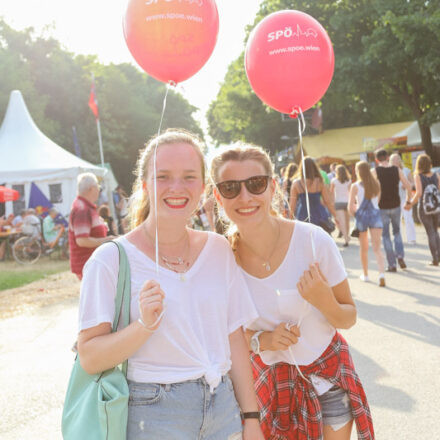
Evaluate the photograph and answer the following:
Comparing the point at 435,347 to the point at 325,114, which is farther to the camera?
the point at 325,114

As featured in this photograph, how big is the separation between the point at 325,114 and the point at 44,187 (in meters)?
21.3

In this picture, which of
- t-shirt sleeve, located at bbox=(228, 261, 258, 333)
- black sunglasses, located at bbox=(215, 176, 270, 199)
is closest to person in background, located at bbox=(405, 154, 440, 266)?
black sunglasses, located at bbox=(215, 176, 270, 199)

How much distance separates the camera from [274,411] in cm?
221

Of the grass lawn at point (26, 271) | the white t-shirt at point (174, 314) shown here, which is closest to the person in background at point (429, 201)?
the white t-shirt at point (174, 314)

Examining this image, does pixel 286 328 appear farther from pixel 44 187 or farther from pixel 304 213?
pixel 44 187

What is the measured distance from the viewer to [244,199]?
2.23 meters

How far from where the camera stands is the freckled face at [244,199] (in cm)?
224

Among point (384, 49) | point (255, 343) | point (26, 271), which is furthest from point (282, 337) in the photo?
point (384, 49)

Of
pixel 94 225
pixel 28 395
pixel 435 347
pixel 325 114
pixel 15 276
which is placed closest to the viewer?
pixel 28 395

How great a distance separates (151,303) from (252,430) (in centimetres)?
68

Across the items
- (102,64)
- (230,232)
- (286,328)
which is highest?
(102,64)

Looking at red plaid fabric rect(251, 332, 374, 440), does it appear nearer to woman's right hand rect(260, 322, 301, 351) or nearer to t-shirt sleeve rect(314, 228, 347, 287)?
woman's right hand rect(260, 322, 301, 351)

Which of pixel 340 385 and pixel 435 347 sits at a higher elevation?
pixel 340 385

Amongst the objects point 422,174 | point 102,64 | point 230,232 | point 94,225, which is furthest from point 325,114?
point 230,232
